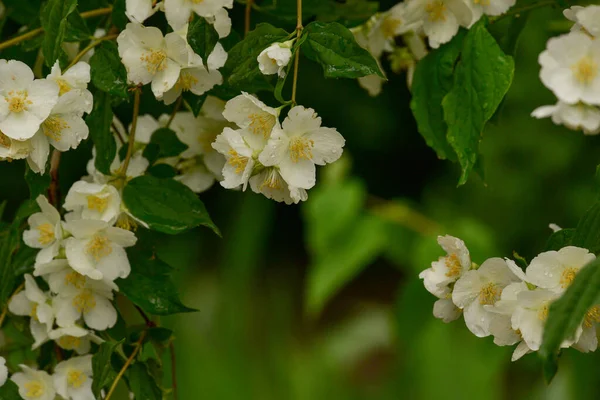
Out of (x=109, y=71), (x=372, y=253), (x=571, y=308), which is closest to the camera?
(x=571, y=308)

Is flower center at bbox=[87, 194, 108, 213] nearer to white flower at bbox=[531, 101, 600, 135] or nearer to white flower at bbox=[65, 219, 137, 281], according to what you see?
white flower at bbox=[65, 219, 137, 281]

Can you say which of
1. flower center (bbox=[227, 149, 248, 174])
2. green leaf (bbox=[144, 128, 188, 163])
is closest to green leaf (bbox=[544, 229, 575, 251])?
flower center (bbox=[227, 149, 248, 174])

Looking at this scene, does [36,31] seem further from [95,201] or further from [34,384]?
[34,384]

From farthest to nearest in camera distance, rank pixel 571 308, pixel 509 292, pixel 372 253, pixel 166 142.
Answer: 1. pixel 372 253
2. pixel 166 142
3. pixel 509 292
4. pixel 571 308

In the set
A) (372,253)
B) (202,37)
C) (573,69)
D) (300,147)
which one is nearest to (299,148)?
(300,147)

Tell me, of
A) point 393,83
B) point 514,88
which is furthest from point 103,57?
point 393,83

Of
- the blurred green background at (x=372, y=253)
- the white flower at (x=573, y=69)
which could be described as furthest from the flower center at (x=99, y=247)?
the blurred green background at (x=372, y=253)
